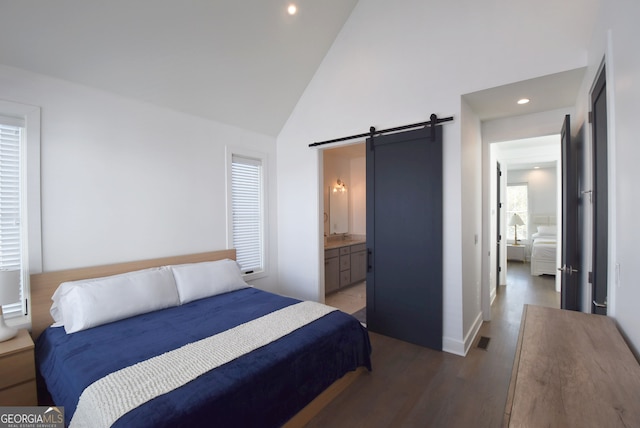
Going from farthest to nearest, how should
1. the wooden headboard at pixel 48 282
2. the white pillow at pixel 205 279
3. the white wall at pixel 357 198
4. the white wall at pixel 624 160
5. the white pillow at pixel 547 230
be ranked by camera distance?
the white pillow at pixel 547 230, the white wall at pixel 357 198, the white pillow at pixel 205 279, the wooden headboard at pixel 48 282, the white wall at pixel 624 160

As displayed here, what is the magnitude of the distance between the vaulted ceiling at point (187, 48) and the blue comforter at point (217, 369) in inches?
86.5

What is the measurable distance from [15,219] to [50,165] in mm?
503

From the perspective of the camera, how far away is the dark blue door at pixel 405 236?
9.71ft

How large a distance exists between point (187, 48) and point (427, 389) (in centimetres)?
380

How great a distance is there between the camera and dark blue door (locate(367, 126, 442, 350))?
2.96 metres

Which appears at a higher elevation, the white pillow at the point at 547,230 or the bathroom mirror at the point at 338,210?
the bathroom mirror at the point at 338,210

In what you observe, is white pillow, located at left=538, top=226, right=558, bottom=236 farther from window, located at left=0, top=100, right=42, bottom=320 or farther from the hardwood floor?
window, located at left=0, top=100, right=42, bottom=320

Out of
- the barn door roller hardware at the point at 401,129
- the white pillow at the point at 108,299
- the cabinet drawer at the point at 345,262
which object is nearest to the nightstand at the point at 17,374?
the white pillow at the point at 108,299

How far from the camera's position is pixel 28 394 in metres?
1.90

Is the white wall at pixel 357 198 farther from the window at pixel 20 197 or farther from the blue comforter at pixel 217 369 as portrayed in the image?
the window at pixel 20 197

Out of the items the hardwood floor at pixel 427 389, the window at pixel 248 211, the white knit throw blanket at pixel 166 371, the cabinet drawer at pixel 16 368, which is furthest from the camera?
the window at pixel 248 211

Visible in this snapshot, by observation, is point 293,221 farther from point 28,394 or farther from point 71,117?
point 28,394

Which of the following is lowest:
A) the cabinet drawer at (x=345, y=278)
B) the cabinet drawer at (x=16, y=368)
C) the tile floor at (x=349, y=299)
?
the tile floor at (x=349, y=299)

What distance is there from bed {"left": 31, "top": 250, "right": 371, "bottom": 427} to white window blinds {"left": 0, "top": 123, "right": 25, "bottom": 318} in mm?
200
